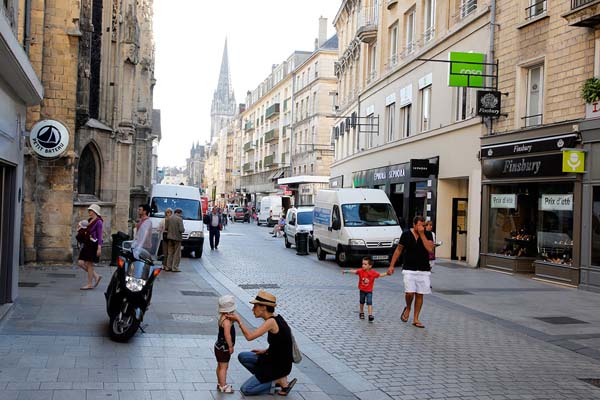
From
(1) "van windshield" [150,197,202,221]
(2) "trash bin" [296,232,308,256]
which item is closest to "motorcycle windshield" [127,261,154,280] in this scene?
(1) "van windshield" [150,197,202,221]

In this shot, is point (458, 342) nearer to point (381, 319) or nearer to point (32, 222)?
point (381, 319)

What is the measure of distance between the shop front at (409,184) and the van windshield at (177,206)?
25.9ft

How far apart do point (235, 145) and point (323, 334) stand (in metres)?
109

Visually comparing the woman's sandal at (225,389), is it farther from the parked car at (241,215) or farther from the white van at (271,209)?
the parked car at (241,215)

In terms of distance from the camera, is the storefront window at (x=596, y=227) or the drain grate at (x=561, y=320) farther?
the storefront window at (x=596, y=227)

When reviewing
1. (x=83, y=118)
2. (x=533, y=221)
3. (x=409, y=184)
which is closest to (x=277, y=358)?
(x=533, y=221)

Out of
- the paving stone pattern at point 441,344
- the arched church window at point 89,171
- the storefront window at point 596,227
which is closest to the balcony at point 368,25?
the arched church window at point 89,171

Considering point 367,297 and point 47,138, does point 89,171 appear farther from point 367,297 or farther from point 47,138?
point 367,297

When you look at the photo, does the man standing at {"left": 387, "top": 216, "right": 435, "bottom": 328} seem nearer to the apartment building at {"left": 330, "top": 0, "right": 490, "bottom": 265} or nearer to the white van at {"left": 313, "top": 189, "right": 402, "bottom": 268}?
the white van at {"left": 313, "top": 189, "right": 402, "bottom": 268}

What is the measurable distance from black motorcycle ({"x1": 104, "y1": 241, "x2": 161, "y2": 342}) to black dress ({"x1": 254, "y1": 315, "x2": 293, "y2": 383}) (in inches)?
105

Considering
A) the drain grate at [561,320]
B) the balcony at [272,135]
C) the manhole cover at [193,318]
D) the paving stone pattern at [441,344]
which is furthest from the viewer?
the balcony at [272,135]

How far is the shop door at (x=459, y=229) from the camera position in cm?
2331

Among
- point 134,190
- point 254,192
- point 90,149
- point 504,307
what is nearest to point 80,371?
point 504,307

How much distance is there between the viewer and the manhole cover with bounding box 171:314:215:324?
970cm
